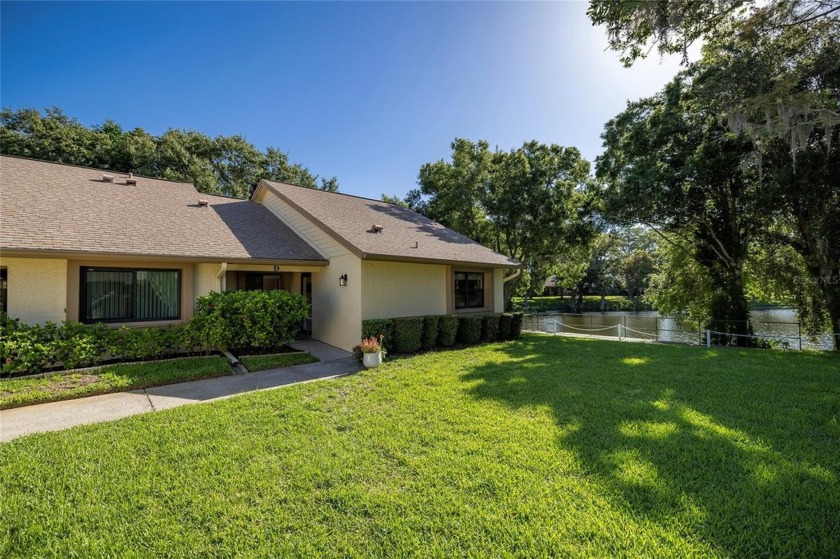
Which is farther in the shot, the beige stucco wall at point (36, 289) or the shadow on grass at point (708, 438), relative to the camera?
the beige stucco wall at point (36, 289)

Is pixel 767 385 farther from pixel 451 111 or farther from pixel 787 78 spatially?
pixel 451 111

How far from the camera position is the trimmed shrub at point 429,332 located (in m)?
9.38

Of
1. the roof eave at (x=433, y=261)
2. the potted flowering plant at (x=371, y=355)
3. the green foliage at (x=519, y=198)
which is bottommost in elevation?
the potted flowering plant at (x=371, y=355)

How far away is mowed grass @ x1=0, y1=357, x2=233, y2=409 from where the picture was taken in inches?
205

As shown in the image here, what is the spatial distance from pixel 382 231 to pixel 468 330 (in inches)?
156

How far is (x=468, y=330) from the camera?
1022 centimetres

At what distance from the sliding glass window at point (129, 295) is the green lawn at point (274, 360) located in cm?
248

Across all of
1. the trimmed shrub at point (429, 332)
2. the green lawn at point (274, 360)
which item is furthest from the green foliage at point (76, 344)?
the trimmed shrub at point (429, 332)

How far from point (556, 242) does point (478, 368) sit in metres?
11.5

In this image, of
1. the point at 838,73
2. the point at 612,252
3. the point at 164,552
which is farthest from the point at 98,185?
the point at 612,252

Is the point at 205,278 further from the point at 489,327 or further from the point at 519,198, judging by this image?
the point at 519,198

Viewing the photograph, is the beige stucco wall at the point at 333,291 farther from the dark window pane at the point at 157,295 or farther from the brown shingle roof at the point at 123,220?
the dark window pane at the point at 157,295

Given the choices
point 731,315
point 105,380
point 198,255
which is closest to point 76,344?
point 105,380

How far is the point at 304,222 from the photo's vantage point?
34.9ft
